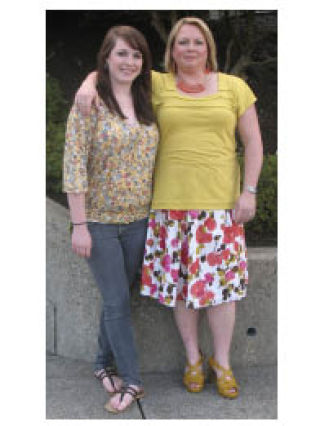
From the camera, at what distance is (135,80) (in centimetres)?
298

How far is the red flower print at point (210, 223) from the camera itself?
3031mm

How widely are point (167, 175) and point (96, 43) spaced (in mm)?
4490

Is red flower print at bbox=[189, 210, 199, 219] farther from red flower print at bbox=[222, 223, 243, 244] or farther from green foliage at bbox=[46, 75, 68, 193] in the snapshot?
green foliage at bbox=[46, 75, 68, 193]

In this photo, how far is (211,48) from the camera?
2.97 m

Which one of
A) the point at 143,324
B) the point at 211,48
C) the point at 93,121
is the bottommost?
the point at 143,324

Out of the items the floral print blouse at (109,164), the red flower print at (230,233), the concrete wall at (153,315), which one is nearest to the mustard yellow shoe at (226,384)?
the concrete wall at (153,315)

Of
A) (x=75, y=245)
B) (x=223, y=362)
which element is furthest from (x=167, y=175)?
(x=223, y=362)

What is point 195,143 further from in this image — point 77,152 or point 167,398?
point 167,398

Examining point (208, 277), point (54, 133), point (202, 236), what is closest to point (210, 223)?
point (202, 236)

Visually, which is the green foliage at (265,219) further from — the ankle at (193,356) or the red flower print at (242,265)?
the ankle at (193,356)

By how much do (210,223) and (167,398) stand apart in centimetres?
108

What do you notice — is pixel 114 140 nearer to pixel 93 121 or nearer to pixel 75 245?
pixel 93 121

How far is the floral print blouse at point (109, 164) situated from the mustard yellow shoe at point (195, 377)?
977 mm

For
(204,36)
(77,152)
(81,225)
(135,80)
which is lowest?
(81,225)
